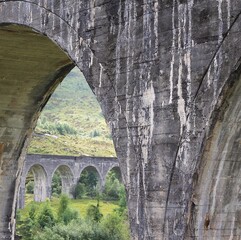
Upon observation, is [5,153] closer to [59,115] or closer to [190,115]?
[190,115]

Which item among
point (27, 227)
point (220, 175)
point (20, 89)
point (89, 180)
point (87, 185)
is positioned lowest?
point (27, 227)

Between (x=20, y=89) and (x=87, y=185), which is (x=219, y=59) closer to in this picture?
(x=20, y=89)

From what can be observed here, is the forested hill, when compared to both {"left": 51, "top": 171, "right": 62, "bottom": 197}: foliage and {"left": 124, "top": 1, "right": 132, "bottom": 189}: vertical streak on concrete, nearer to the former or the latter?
{"left": 51, "top": 171, "right": 62, "bottom": 197}: foliage

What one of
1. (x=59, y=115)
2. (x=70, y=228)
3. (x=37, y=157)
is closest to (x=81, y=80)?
(x=59, y=115)

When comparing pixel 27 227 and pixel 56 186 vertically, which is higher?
pixel 56 186

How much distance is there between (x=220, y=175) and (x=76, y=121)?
10482cm

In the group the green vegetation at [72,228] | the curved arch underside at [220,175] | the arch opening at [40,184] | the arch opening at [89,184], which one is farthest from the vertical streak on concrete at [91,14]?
the arch opening at [89,184]

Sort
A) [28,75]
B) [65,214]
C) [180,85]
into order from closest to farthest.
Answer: [180,85], [28,75], [65,214]

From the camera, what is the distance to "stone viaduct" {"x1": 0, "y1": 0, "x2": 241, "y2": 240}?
5.45 metres

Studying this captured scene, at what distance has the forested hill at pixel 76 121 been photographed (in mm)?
58938

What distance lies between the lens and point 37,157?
3994 cm

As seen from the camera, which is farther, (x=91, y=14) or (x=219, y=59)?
(x=91, y=14)

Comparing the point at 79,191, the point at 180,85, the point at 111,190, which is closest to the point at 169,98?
the point at 180,85

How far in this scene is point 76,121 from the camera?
4336 inches
